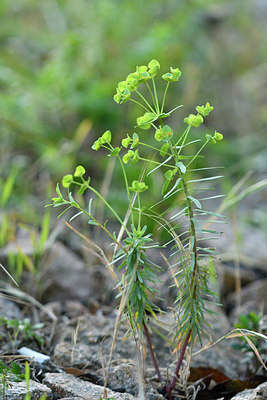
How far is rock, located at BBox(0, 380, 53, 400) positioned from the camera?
3.45 ft

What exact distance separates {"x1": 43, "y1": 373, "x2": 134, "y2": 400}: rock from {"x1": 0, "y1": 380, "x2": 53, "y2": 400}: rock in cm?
3

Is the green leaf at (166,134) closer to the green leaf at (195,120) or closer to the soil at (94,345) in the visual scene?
the green leaf at (195,120)

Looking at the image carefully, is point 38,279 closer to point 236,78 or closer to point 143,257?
point 143,257

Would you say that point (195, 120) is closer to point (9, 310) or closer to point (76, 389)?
point (76, 389)

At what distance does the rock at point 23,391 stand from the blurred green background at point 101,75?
0.99 meters

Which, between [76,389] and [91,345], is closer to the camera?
[76,389]

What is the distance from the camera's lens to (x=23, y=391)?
106 cm

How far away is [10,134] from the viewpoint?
305 centimetres

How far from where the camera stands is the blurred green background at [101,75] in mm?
2971

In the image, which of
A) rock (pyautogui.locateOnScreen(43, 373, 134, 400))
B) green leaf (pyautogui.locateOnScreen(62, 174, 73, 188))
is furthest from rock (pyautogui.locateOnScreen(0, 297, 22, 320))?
green leaf (pyautogui.locateOnScreen(62, 174, 73, 188))

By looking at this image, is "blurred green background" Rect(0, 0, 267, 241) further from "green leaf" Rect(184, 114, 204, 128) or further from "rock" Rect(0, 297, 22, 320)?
"green leaf" Rect(184, 114, 204, 128)

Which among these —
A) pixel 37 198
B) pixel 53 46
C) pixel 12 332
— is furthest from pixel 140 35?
pixel 12 332

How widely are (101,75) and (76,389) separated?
290 cm

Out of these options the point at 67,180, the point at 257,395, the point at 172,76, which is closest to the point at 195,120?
the point at 172,76
